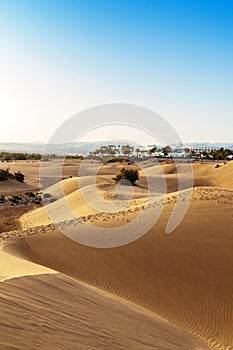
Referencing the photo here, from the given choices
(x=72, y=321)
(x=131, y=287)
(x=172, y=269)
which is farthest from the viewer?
(x=172, y=269)

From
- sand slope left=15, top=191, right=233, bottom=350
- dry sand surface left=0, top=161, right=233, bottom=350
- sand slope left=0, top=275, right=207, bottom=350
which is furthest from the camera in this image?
sand slope left=15, top=191, right=233, bottom=350

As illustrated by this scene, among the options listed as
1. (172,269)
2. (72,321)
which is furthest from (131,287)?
(72,321)

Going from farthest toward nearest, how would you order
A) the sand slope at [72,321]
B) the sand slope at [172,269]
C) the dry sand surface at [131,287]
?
the sand slope at [172,269], the dry sand surface at [131,287], the sand slope at [72,321]

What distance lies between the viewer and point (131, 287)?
918cm

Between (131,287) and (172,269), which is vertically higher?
(172,269)

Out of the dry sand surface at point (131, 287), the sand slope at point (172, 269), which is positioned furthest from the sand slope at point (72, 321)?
the sand slope at point (172, 269)

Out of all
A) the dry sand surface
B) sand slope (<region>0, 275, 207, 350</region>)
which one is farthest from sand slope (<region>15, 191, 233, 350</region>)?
sand slope (<region>0, 275, 207, 350</region>)

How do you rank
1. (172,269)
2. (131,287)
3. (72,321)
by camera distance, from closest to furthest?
(72,321)
(131,287)
(172,269)

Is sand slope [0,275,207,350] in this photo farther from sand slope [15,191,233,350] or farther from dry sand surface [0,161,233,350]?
sand slope [15,191,233,350]

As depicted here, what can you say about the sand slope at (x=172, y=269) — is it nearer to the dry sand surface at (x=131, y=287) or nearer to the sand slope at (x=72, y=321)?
the dry sand surface at (x=131, y=287)

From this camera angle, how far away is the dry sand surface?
5.13 metres

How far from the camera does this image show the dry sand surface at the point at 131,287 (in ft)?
16.8

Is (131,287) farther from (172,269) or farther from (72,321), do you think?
(72,321)

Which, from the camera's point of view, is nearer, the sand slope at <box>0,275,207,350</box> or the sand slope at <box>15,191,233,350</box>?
the sand slope at <box>0,275,207,350</box>
